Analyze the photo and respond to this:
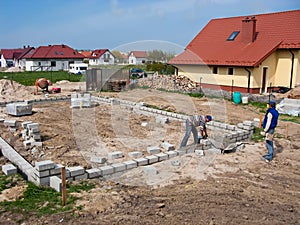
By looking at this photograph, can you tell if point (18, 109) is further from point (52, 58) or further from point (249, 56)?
point (52, 58)

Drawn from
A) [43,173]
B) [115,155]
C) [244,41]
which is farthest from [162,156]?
[244,41]

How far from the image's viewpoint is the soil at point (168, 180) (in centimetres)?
429

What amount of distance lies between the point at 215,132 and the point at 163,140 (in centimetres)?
183

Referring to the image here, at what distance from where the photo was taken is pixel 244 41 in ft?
62.8

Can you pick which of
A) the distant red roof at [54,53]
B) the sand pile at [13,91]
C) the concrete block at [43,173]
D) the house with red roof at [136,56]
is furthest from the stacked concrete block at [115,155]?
the distant red roof at [54,53]

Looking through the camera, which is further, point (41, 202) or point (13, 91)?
point (13, 91)

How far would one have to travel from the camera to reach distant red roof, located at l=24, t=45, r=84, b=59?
47406 mm

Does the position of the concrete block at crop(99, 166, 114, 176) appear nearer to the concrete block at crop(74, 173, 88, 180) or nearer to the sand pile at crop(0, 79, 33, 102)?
the concrete block at crop(74, 173, 88, 180)

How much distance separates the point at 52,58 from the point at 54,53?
143cm

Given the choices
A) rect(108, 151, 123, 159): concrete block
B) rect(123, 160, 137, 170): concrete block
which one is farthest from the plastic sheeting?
rect(123, 160, 137, 170): concrete block

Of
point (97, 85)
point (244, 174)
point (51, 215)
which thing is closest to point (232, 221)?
point (244, 174)

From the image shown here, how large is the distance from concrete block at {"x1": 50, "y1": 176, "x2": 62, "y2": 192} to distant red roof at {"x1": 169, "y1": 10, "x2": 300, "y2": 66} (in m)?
13.9

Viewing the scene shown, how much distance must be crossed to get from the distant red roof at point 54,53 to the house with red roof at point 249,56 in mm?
31398

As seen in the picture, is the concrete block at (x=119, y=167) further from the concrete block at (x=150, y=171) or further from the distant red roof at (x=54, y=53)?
the distant red roof at (x=54, y=53)
